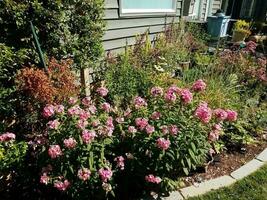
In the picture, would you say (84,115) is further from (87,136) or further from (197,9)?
(197,9)

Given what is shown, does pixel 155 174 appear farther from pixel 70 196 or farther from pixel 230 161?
pixel 230 161

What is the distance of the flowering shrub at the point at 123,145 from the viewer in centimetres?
262

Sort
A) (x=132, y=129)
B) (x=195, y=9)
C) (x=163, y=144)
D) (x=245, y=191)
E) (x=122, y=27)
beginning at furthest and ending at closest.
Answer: (x=195, y=9), (x=122, y=27), (x=245, y=191), (x=132, y=129), (x=163, y=144)

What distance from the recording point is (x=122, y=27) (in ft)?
18.3

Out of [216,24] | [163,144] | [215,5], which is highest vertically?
Answer: [163,144]

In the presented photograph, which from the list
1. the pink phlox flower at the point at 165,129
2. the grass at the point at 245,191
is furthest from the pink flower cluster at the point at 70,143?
the grass at the point at 245,191

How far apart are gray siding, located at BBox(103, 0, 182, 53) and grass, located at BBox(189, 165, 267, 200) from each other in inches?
120

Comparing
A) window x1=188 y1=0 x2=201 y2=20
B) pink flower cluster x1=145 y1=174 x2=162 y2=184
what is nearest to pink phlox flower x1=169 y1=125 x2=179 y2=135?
pink flower cluster x1=145 y1=174 x2=162 y2=184

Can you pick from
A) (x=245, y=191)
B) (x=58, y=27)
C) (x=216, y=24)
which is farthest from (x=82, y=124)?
(x=216, y=24)

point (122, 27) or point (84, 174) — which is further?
point (122, 27)

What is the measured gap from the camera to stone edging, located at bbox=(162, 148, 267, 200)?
3.08 meters

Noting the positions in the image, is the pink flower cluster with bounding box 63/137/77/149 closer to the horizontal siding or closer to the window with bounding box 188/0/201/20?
the window with bounding box 188/0/201/20

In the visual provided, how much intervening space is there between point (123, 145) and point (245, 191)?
1.38 meters

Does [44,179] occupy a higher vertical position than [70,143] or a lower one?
lower
